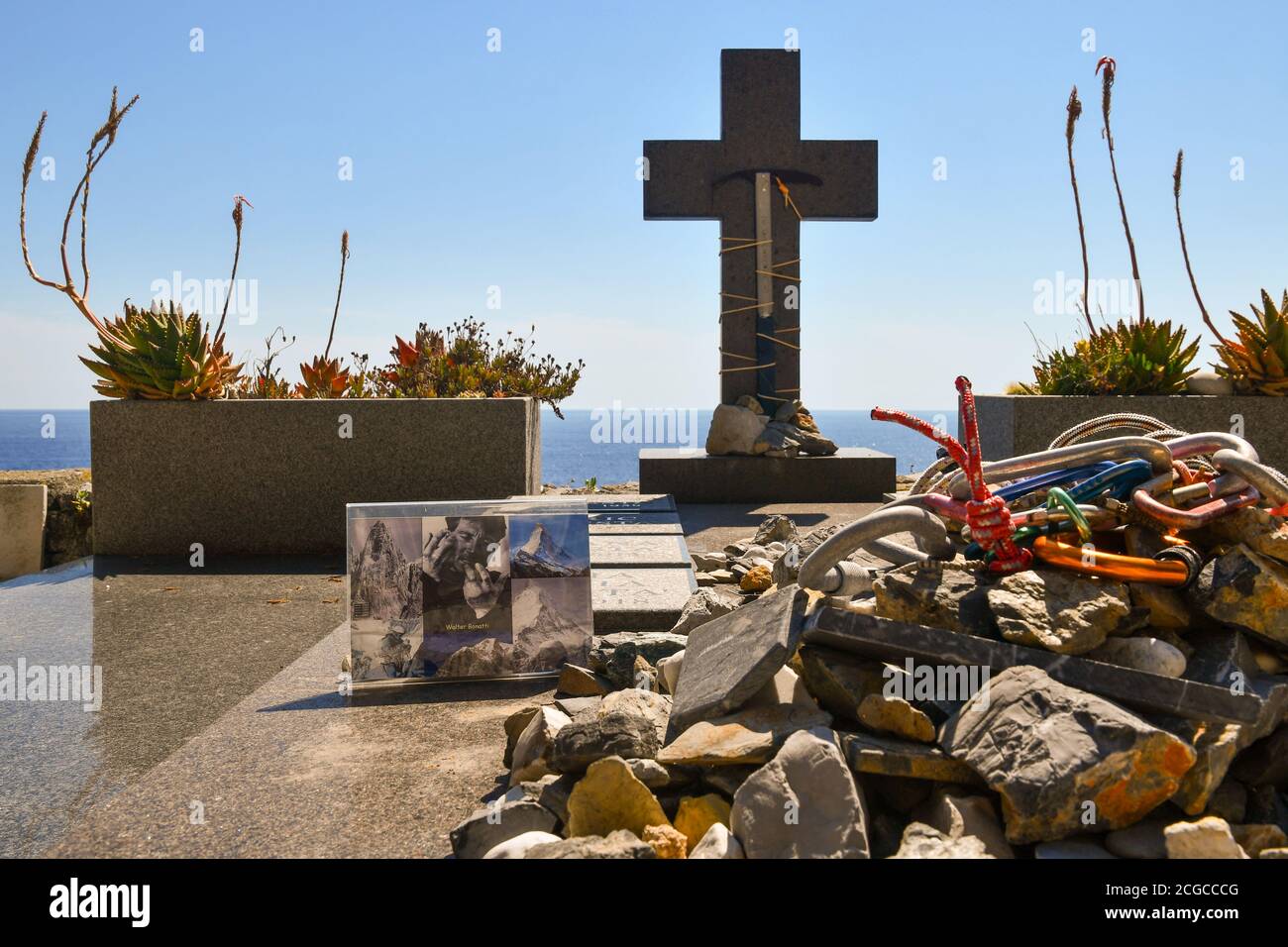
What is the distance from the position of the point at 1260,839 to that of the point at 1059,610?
61 centimetres

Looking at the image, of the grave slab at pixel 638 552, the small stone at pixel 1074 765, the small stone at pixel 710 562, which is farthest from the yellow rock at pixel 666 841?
the small stone at pixel 710 562

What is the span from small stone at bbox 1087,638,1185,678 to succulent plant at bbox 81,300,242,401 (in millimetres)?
5994

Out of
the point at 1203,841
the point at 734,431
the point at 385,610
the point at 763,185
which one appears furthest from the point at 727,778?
the point at 763,185

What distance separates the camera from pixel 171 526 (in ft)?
21.2

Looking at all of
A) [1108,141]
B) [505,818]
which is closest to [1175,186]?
[1108,141]

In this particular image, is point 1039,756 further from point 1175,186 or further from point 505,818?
point 1175,186

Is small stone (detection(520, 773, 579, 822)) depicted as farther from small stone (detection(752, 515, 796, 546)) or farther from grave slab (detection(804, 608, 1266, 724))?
small stone (detection(752, 515, 796, 546))

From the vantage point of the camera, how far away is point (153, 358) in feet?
21.2

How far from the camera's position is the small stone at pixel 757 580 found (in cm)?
412

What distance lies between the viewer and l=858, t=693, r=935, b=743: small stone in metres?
2.15

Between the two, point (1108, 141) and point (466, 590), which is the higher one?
point (1108, 141)
